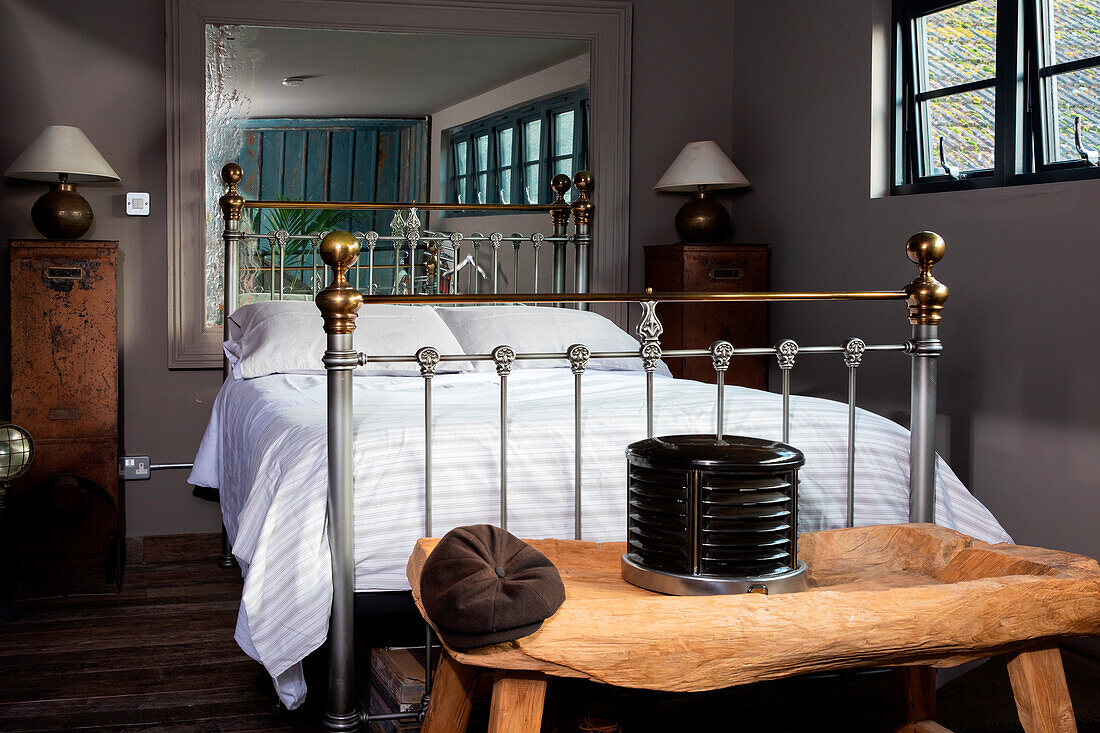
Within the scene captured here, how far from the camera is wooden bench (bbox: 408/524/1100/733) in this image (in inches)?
50.2

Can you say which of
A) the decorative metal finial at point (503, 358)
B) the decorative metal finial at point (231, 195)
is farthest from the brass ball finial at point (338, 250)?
the decorative metal finial at point (231, 195)

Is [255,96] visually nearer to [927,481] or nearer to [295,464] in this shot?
[295,464]

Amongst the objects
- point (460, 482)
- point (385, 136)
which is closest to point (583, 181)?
point (385, 136)

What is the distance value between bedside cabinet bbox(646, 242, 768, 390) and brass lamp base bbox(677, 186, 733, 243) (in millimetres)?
137

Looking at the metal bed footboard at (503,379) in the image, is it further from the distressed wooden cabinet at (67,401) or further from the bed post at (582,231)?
the bed post at (582,231)

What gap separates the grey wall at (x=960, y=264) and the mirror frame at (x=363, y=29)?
592mm

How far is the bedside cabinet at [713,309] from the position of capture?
4016 mm

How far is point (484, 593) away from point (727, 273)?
9.86 feet

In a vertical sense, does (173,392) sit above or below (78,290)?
below

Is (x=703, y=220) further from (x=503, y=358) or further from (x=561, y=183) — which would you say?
(x=503, y=358)

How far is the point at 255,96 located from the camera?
396 centimetres

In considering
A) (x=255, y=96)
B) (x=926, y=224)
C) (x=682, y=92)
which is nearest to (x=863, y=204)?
(x=926, y=224)

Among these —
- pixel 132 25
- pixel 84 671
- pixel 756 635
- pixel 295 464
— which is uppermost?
pixel 132 25

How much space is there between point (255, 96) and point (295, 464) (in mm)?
2446
